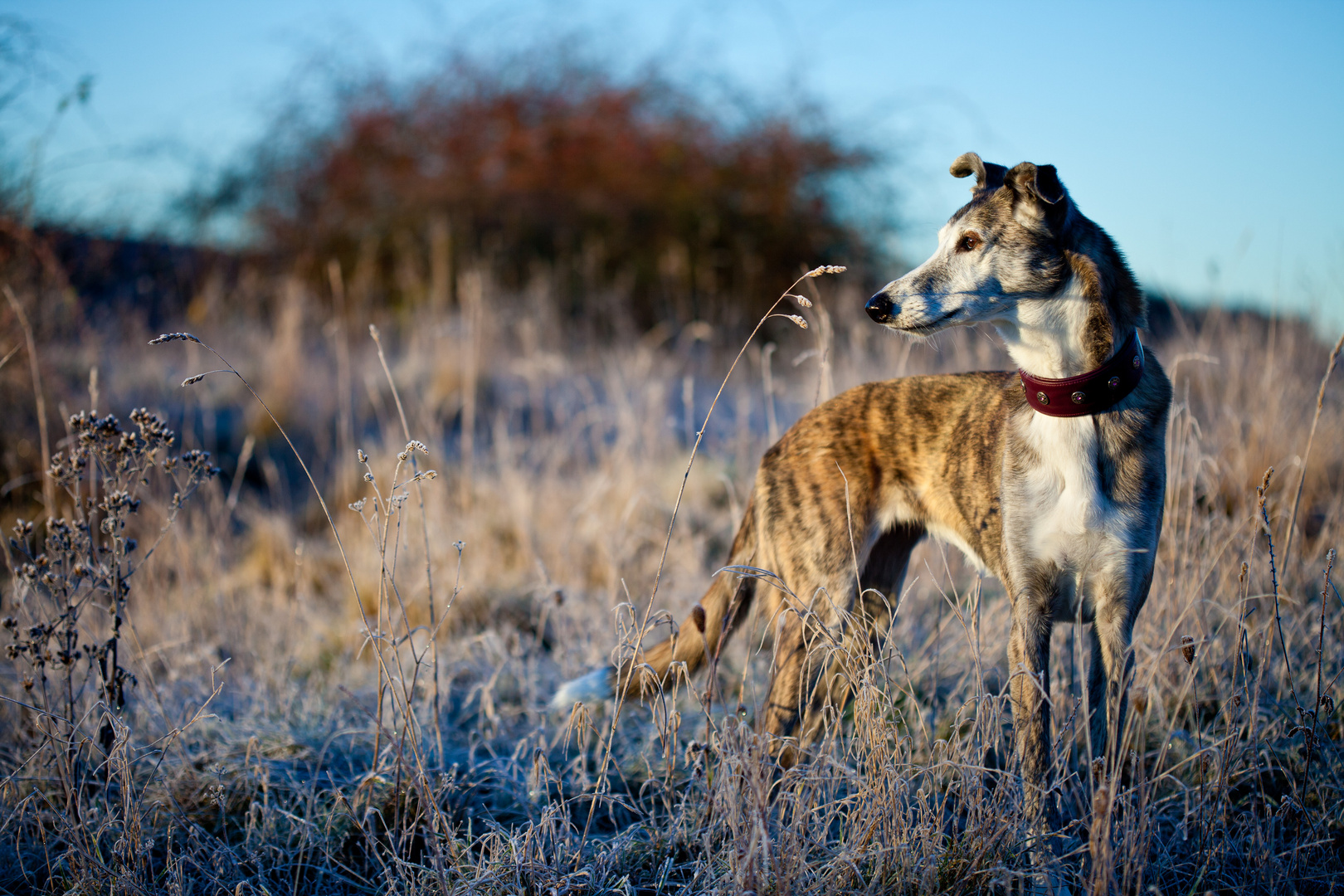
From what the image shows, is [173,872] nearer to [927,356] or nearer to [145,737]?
[145,737]

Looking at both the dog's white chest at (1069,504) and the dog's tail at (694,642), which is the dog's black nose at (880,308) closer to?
the dog's white chest at (1069,504)

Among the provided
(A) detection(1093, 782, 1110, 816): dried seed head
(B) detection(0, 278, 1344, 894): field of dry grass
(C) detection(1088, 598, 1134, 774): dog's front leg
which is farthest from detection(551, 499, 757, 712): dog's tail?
(A) detection(1093, 782, 1110, 816): dried seed head

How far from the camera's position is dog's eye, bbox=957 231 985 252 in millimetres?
2240

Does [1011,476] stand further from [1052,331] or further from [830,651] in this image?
[830,651]

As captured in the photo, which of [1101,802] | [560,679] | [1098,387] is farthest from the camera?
[560,679]

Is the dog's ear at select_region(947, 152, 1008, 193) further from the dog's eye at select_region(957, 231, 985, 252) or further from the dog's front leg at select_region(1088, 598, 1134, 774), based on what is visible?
the dog's front leg at select_region(1088, 598, 1134, 774)

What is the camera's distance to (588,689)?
2.51 metres

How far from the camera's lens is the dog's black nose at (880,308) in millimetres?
2197

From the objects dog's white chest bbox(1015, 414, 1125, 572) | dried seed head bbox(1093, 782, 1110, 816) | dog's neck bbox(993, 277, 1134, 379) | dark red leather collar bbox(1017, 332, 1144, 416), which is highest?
dog's neck bbox(993, 277, 1134, 379)

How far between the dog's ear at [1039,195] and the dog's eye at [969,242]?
11cm

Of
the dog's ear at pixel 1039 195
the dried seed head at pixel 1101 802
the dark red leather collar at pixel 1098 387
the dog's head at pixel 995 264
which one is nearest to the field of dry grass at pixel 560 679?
the dried seed head at pixel 1101 802

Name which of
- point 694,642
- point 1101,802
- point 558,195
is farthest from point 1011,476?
point 558,195

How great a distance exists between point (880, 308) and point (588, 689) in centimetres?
138

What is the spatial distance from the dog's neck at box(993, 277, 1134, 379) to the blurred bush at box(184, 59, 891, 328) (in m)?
7.57
